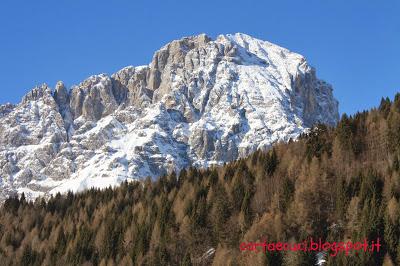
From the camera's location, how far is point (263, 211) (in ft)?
433

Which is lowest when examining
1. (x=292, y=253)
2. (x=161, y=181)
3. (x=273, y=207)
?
(x=292, y=253)

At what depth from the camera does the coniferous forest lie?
109188 mm

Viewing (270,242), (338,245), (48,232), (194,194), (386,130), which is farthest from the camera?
(48,232)

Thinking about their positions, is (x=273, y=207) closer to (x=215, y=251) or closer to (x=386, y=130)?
(x=215, y=251)

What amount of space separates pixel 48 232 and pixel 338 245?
10841 centimetres

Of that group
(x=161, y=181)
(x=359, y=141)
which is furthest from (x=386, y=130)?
(x=161, y=181)

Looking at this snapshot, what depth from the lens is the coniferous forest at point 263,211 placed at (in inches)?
4299

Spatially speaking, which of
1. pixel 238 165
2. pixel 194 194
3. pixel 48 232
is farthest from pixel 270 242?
pixel 48 232

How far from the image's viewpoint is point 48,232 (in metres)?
187

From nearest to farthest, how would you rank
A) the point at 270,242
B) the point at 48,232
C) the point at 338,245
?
the point at 338,245 < the point at 270,242 < the point at 48,232

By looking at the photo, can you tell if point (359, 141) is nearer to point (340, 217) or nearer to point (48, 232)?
point (340, 217)

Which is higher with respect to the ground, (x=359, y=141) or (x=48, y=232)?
(x=359, y=141)

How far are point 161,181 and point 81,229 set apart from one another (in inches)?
1228

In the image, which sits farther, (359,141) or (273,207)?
(359,141)
